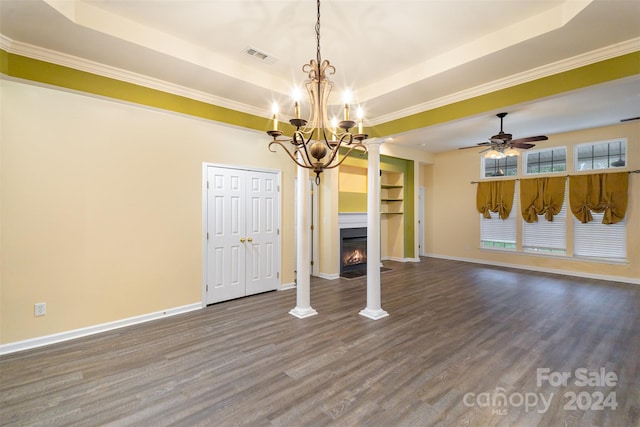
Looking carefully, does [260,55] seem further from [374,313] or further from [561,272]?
[561,272]

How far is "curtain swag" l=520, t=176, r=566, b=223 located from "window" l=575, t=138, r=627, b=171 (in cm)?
49

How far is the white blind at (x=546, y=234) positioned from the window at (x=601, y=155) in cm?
79

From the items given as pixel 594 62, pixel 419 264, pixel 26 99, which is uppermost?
pixel 594 62

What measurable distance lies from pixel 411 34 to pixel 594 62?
1695mm

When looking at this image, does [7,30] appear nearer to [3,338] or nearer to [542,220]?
[3,338]

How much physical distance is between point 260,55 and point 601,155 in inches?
283

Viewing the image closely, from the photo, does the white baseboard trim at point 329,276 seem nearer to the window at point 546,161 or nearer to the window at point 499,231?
the window at point 499,231

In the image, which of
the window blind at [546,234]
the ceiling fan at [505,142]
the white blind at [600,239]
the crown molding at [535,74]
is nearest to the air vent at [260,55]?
the crown molding at [535,74]

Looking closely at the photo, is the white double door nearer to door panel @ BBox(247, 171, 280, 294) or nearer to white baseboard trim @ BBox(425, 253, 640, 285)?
door panel @ BBox(247, 171, 280, 294)

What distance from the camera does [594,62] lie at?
104 inches

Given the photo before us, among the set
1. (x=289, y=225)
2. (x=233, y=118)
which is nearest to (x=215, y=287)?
(x=289, y=225)

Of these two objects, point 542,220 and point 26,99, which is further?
point 542,220

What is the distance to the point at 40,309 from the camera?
9.86 ft

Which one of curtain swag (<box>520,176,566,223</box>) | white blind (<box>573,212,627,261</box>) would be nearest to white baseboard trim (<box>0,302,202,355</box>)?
curtain swag (<box>520,176,566,223</box>)
